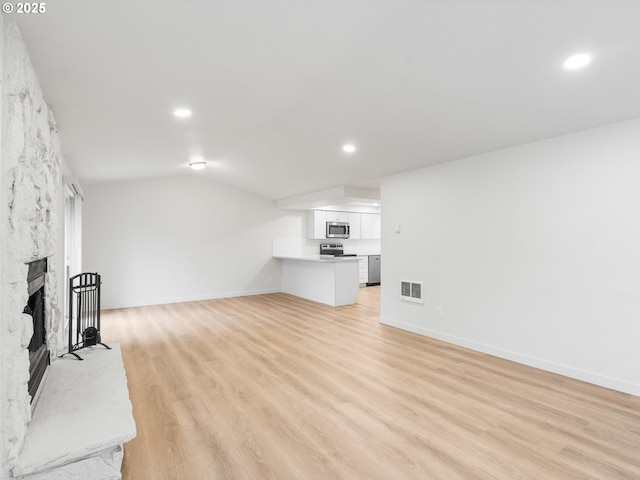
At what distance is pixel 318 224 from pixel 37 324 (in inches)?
249

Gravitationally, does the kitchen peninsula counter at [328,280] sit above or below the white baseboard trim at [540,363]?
above

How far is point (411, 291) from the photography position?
4.69 meters

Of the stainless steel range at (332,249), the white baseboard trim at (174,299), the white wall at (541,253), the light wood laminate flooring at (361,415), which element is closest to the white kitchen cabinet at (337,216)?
the stainless steel range at (332,249)

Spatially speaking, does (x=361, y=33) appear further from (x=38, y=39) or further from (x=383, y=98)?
(x=38, y=39)

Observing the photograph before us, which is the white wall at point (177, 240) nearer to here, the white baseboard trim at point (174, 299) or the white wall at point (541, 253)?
the white baseboard trim at point (174, 299)

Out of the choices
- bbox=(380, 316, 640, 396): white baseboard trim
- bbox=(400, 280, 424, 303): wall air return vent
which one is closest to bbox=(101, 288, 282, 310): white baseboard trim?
bbox=(400, 280, 424, 303): wall air return vent

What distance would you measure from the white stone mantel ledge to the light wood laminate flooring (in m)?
0.26

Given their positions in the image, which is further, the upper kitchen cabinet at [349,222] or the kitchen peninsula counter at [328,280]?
the upper kitchen cabinet at [349,222]

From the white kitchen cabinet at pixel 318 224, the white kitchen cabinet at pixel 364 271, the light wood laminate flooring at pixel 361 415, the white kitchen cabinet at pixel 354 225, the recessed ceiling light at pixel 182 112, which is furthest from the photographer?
the white kitchen cabinet at pixel 364 271

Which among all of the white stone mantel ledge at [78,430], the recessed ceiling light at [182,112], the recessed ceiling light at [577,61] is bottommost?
the white stone mantel ledge at [78,430]

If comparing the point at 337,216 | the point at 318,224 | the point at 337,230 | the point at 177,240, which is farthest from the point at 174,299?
the point at 337,216

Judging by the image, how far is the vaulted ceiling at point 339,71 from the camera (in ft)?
5.81

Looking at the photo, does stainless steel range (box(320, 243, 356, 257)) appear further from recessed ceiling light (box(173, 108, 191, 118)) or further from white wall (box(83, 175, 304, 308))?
recessed ceiling light (box(173, 108, 191, 118))

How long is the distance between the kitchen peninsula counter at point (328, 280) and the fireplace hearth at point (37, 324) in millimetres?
4506
